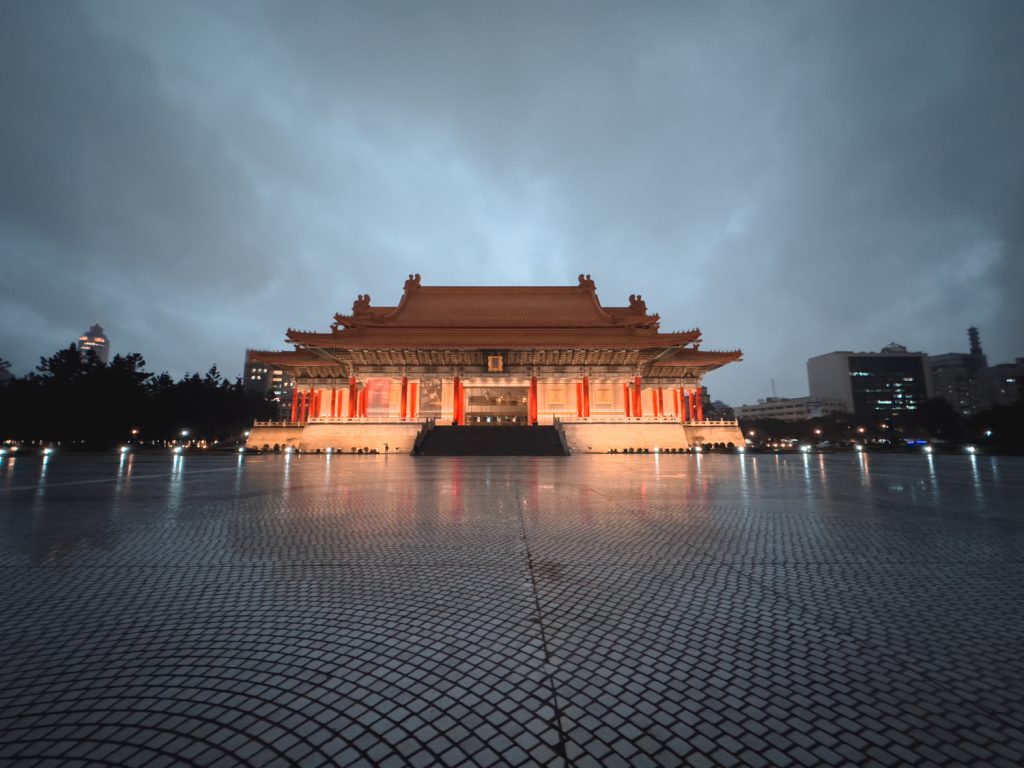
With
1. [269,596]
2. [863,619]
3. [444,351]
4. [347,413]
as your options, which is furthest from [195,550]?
[347,413]

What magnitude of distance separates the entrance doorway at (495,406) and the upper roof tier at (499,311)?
5.19m

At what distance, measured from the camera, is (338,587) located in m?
3.01

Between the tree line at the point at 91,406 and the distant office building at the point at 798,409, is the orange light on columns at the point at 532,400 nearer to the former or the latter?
the tree line at the point at 91,406

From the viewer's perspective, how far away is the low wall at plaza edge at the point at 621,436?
2991 centimetres

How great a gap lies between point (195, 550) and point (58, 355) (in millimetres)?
49629

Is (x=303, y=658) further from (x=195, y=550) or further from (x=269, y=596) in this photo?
(x=195, y=550)

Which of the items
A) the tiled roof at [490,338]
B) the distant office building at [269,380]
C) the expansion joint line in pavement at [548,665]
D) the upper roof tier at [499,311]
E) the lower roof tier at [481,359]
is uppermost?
the distant office building at [269,380]

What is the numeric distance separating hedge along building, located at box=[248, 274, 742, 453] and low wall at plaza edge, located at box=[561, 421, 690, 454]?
0.07 m

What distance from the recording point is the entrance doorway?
36.7 meters

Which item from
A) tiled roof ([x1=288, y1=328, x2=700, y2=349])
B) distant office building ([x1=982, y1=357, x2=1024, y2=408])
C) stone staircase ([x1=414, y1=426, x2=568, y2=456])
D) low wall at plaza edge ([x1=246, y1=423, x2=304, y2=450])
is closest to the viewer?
stone staircase ([x1=414, y1=426, x2=568, y2=456])

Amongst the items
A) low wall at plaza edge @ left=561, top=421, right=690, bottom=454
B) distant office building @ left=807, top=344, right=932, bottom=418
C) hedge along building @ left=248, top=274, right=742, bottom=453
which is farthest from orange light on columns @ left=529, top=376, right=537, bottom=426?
distant office building @ left=807, top=344, right=932, bottom=418

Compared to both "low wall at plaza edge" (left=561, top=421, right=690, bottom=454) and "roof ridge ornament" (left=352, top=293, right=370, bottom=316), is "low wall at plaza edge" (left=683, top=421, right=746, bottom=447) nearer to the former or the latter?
"low wall at plaza edge" (left=561, top=421, right=690, bottom=454)

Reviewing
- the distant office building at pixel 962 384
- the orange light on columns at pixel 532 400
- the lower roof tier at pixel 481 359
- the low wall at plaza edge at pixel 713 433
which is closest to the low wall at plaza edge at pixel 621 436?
the low wall at plaza edge at pixel 713 433

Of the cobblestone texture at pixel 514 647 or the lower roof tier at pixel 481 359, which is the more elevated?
the lower roof tier at pixel 481 359
